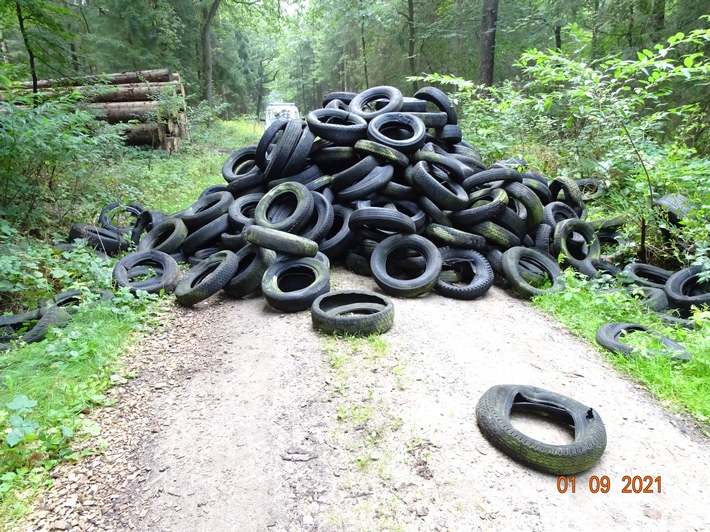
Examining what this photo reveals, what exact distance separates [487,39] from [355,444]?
1330 cm

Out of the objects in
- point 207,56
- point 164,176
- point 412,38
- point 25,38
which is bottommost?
point 164,176

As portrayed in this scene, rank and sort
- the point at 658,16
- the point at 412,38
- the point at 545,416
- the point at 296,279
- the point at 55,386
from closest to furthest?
the point at 545,416 → the point at 55,386 → the point at 296,279 → the point at 658,16 → the point at 412,38

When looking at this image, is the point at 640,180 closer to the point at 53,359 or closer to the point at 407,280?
the point at 407,280

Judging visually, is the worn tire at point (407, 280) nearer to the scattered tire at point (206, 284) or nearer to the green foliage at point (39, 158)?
the scattered tire at point (206, 284)

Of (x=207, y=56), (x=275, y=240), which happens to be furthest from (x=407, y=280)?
(x=207, y=56)

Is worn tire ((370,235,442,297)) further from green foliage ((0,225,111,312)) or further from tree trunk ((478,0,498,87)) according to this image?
tree trunk ((478,0,498,87))

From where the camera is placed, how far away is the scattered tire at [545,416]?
241 cm

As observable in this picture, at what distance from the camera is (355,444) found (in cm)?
267

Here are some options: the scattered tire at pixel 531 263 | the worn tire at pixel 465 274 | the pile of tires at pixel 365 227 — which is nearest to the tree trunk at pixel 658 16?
the pile of tires at pixel 365 227

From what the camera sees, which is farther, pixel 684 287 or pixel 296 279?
pixel 296 279

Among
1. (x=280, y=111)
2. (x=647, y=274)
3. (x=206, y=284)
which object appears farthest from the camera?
(x=280, y=111)
